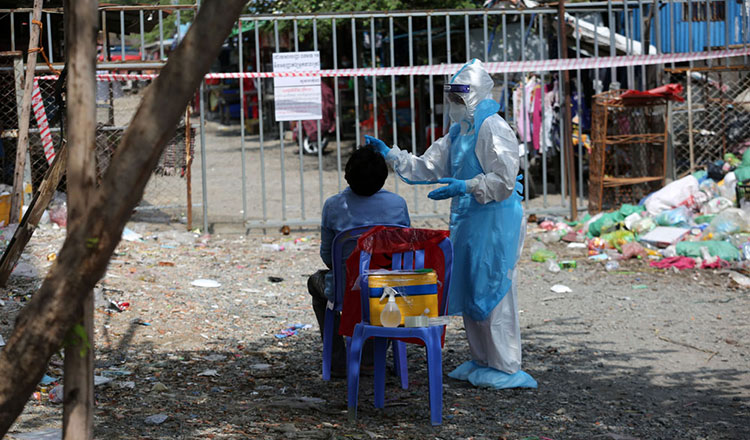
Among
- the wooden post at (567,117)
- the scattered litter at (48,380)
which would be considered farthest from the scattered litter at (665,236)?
the scattered litter at (48,380)

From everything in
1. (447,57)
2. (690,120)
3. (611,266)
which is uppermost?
(447,57)

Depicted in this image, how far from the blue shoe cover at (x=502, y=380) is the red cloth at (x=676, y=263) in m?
3.56

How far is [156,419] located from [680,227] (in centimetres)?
635

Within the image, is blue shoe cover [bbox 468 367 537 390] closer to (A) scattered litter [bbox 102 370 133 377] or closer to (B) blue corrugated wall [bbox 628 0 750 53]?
(A) scattered litter [bbox 102 370 133 377]

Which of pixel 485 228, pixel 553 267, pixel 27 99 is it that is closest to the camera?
pixel 485 228

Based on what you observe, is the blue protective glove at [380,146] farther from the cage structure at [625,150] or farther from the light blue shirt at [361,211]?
the cage structure at [625,150]

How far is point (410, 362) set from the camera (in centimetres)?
541

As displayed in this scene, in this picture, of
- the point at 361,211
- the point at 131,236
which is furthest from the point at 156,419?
the point at 131,236

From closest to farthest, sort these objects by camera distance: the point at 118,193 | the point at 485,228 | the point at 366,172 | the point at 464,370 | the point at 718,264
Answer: the point at 118,193
the point at 366,172
the point at 485,228
the point at 464,370
the point at 718,264

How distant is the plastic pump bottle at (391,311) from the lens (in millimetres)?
4047

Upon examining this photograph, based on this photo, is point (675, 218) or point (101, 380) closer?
point (101, 380)

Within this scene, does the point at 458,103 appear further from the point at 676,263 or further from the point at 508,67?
the point at 508,67

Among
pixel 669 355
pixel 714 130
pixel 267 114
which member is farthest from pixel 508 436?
pixel 267 114

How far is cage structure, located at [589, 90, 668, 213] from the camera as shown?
1012 cm
